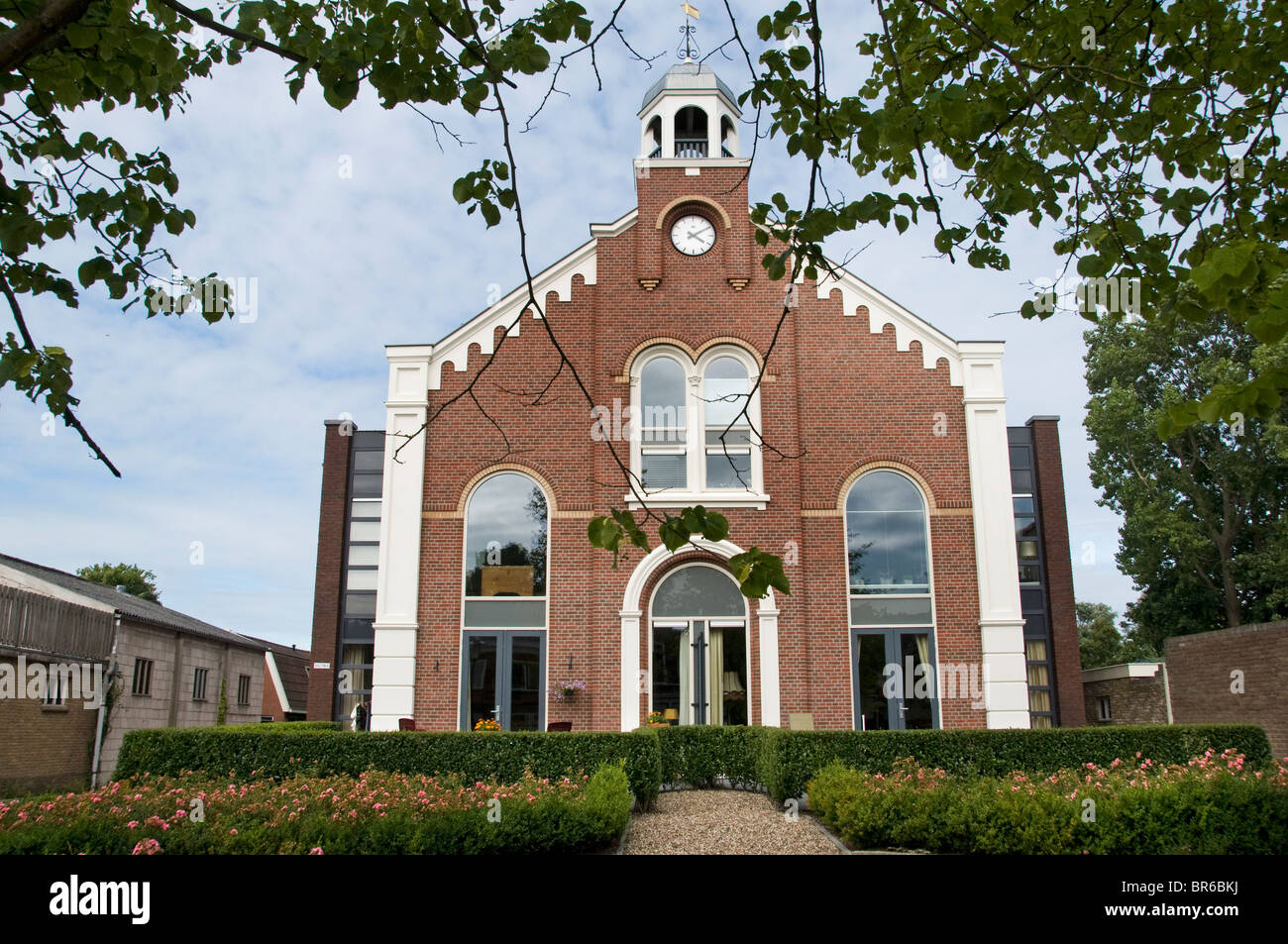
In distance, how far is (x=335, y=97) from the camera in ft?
13.7

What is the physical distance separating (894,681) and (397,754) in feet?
29.3

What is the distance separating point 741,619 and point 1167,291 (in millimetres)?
11372

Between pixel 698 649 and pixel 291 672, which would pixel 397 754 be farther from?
pixel 291 672

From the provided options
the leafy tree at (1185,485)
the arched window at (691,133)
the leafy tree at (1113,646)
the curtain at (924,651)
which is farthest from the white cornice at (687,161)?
the leafy tree at (1113,646)

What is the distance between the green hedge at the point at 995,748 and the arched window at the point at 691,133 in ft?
40.3

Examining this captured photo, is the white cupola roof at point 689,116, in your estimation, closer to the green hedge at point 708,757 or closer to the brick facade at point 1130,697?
the green hedge at point 708,757

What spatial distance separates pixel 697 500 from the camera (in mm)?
16469

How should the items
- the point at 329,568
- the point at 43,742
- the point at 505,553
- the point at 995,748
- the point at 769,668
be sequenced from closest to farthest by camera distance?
the point at 995,748 < the point at 769,668 < the point at 505,553 < the point at 43,742 < the point at 329,568

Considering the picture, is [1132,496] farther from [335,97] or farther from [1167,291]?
[335,97]

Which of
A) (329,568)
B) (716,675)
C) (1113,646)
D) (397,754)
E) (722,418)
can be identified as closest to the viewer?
(397,754)

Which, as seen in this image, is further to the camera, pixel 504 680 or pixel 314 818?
pixel 504 680

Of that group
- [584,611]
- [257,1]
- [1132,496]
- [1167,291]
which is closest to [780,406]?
[584,611]

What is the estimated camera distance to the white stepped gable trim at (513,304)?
17.7 m

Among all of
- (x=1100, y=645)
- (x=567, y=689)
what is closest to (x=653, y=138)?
(x=567, y=689)
